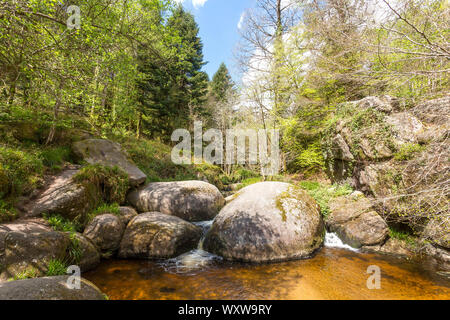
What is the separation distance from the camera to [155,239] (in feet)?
15.7

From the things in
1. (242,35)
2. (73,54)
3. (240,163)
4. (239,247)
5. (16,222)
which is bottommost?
(239,247)

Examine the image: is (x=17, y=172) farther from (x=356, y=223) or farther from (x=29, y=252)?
(x=356, y=223)

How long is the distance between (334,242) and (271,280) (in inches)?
116

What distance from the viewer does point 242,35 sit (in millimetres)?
12328

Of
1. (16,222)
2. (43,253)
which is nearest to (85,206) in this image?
(16,222)

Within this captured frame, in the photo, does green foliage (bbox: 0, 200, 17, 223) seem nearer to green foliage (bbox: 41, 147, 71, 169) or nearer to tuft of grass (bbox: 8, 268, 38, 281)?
tuft of grass (bbox: 8, 268, 38, 281)

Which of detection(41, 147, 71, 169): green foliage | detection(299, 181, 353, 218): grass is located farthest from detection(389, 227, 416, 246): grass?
detection(41, 147, 71, 169): green foliage

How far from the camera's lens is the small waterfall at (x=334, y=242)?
215 inches

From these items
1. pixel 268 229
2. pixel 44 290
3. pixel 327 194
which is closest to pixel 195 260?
pixel 268 229

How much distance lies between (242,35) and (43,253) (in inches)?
543

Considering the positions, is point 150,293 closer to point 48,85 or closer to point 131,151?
point 48,85

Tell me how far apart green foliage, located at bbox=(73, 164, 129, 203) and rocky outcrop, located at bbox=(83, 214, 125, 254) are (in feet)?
3.99

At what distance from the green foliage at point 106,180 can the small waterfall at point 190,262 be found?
10.2 ft

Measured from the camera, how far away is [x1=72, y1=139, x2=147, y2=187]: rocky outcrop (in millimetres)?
6918
